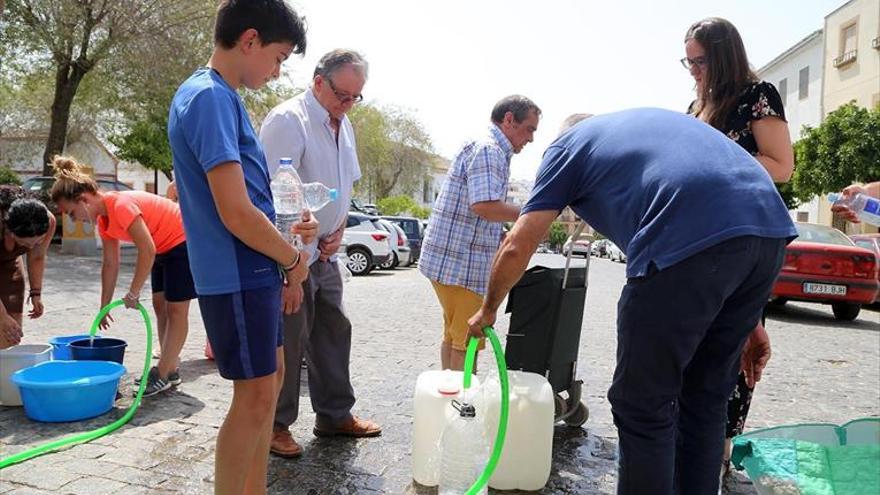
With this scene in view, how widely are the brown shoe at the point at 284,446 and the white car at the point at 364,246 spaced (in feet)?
42.8

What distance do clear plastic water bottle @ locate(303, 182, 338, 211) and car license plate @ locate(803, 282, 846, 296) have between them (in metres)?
8.44

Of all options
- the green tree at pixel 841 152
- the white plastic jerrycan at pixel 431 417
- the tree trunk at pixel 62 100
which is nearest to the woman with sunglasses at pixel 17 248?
the white plastic jerrycan at pixel 431 417

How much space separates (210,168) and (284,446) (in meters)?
1.82

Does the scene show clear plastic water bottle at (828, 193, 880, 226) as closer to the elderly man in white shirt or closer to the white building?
the elderly man in white shirt

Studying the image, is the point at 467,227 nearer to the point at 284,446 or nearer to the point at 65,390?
the point at 284,446

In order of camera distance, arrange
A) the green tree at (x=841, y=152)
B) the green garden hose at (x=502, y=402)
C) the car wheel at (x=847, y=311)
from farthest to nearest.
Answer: the green tree at (x=841, y=152) → the car wheel at (x=847, y=311) → the green garden hose at (x=502, y=402)

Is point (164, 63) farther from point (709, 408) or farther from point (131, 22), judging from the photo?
point (709, 408)

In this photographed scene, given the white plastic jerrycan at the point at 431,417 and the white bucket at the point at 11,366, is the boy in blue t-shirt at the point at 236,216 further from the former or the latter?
the white bucket at the point at 11,366

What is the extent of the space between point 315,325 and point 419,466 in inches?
39.9

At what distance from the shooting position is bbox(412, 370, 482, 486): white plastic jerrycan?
2.83m

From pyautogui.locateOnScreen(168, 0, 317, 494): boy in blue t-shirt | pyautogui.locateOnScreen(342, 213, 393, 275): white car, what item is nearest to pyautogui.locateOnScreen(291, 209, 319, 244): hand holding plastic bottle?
pyautogui.locateOnScreen(168, 0, 317, 494): boy in blue t-shirt

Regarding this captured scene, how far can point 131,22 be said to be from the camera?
14773 millimetres

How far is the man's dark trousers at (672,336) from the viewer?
72.2 inches

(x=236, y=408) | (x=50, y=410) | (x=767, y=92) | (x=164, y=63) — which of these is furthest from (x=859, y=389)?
(x=164, y=63)
